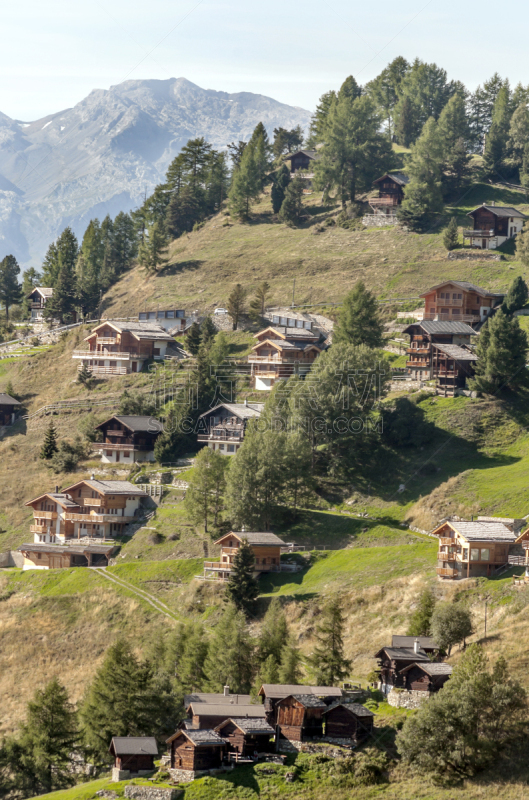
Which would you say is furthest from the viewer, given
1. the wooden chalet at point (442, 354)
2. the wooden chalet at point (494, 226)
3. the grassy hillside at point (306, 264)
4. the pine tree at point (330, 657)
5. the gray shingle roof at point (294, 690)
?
the wooden chalet at point (494, 226)

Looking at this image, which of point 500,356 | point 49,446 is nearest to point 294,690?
point 500,356

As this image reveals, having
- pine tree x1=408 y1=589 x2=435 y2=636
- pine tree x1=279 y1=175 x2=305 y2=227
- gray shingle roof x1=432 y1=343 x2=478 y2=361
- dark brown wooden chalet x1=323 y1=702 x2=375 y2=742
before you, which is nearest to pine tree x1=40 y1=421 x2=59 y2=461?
gray shingle roof x1=432 y1=343 x2=478 y2=361

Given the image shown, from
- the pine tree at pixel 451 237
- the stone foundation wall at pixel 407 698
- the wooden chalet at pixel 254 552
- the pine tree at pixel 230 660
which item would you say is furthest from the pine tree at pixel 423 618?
the pine tree at pixel 451 237

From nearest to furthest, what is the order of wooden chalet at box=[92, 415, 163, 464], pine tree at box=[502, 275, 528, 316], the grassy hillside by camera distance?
wooden chalet at box=[92, 415, 163, 464] → pine tree at box=[502, 275, 528, 316] → the grassy hillside

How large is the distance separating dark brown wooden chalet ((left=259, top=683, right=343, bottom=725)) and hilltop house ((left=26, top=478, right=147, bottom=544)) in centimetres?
4302

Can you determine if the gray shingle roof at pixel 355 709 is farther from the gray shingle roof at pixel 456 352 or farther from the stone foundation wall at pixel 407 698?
the gray shingle roof at pixel 456 352

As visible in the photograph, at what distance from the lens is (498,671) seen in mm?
48062

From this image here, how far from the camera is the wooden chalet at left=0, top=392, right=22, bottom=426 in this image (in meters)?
125

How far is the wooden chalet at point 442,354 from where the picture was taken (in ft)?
322

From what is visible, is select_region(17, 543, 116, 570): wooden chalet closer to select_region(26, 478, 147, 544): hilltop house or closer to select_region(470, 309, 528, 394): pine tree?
select_region(26, 478, 147, 544): hilltop house

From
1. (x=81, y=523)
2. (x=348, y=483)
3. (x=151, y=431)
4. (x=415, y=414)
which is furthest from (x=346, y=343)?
(x=81, y=523)

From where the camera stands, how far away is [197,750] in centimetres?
5009

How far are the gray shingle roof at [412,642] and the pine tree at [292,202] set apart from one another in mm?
109798

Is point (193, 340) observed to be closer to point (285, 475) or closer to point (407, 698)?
point (285, 475)
